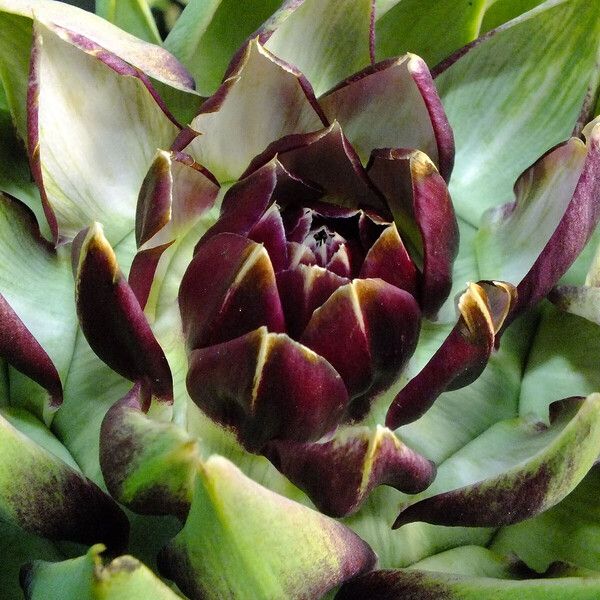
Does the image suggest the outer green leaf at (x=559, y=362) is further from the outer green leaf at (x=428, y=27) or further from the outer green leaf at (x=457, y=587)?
the outer green leaf at (x=428, y=27)

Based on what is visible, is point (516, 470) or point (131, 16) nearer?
point (516, 470)

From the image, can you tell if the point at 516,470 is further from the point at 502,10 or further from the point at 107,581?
the point at 502,10

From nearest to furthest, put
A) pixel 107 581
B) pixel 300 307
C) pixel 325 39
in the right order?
pixel 107 581 → pixel 300 307 → pixel 325 39

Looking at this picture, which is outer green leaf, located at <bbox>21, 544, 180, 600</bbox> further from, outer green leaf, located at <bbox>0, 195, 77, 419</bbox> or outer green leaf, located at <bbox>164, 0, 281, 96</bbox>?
outer green leaf, located at <bbox>164, 0, 281, 96</bbox>

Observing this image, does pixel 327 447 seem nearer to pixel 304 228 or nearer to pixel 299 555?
pixel 299 555

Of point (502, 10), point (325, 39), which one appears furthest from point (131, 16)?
point (502, 10)

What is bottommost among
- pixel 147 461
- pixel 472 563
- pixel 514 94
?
pixel 472 563

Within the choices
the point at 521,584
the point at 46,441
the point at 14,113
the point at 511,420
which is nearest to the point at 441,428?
the point at 511,420
